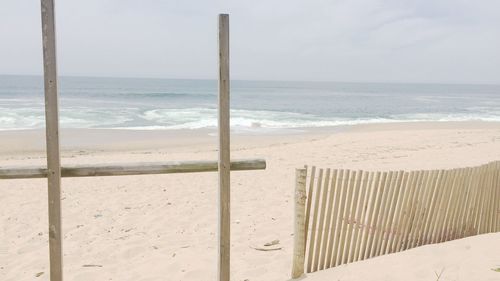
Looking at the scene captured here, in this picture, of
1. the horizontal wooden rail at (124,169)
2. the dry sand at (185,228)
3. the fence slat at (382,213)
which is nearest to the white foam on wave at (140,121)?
the dry sand at (185,228)

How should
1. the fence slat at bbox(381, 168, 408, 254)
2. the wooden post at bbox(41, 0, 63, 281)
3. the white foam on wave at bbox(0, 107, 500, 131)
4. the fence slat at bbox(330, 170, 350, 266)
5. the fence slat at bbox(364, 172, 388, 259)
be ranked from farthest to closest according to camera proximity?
the white foam on wave at bbox(0, 107, 500, 131) → the fence slat at bbox(381, 168, 408, 254) → the fence slat at bbox(364, 172, 388, 259) → the fence slat at bbox(330, 170, 350, 266) → the wooden post at bbox(41, 0, 63, 281)

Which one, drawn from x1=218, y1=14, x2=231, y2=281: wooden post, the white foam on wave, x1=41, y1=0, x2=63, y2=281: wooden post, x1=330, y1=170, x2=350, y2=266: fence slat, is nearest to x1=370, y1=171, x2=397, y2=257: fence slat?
x1=330, y1=170, x2=350, y2=266: fence slat

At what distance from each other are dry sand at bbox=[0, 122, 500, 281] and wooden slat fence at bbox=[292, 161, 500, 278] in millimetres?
214

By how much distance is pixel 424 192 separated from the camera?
5.22 meters

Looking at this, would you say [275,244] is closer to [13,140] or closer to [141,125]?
[13,140]

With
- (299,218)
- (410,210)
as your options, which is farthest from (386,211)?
(299,218)

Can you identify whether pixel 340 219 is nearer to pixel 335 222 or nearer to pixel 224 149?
pixel 335 222

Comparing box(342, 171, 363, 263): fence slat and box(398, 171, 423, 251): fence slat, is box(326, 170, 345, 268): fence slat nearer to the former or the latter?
box(342, 171, 363, 263): fence slat

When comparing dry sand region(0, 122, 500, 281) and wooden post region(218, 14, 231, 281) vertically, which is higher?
wooden post region(218, 14, 231, 281)

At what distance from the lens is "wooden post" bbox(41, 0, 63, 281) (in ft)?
11.0

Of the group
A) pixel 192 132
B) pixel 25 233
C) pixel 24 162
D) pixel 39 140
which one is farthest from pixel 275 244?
pixel 192 132

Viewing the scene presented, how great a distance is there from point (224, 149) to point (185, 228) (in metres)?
3.33

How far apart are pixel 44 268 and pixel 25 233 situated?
4.84 feet

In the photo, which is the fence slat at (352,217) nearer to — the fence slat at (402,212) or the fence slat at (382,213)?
the fence slat at (382,213)
